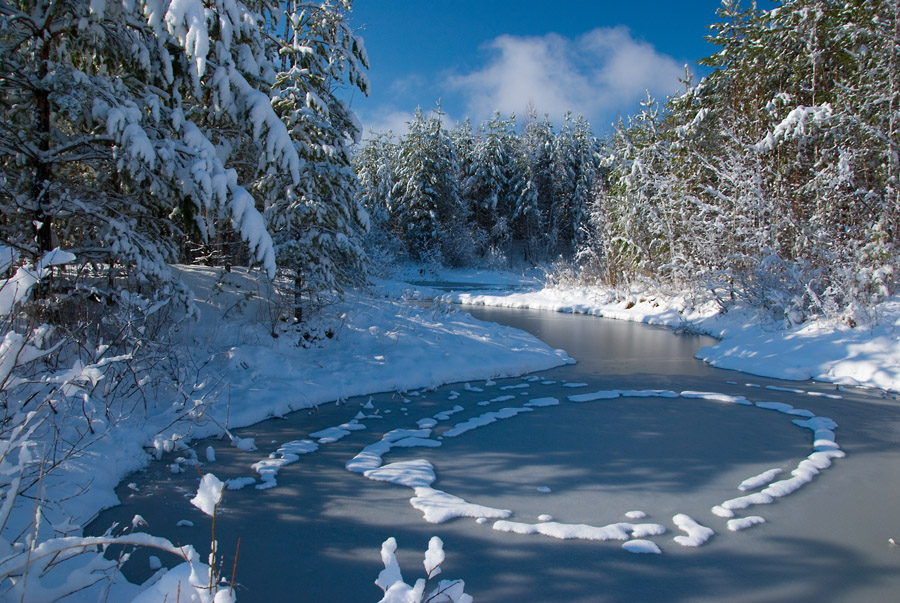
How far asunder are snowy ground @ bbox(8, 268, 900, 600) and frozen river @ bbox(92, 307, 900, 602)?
0.26 ft

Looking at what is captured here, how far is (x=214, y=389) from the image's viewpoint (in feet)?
17.9

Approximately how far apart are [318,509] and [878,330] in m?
8.69


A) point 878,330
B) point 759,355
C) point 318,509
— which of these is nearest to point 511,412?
point 318,509

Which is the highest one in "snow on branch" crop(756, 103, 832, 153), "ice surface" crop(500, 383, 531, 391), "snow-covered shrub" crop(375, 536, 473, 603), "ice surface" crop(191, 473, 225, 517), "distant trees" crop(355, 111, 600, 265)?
"distant trees" crop(355, 111, 600, 265)

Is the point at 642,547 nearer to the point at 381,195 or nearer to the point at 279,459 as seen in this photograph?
the point at 279,459

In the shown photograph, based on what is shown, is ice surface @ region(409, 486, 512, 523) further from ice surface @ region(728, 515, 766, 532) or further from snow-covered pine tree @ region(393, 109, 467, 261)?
snow-covered pine tree @ region(393, 109, 467, 261)

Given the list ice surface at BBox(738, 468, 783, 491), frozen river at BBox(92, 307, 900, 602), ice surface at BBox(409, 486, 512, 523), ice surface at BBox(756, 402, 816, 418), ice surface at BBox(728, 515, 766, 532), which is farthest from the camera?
ice surface at BBox(756, 402, 816, 418)

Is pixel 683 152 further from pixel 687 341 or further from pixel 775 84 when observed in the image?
pixel 687 341

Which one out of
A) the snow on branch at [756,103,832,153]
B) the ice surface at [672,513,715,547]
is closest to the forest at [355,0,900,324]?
the snow on branch at [756,103,832,153]

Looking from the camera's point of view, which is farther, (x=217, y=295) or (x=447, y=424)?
(x=217, y=295)

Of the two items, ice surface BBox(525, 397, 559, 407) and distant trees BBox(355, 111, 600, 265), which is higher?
distant trees BBox(355, 111, 600, 265)

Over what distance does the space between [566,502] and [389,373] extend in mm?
3761

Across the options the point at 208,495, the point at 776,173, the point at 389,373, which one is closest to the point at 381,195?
the point at 776,173

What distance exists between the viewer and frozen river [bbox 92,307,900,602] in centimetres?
265
